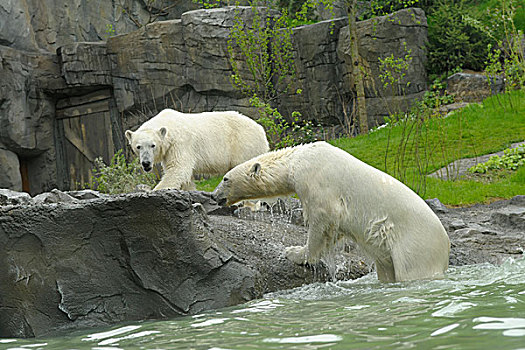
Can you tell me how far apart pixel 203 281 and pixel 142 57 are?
12355 mm

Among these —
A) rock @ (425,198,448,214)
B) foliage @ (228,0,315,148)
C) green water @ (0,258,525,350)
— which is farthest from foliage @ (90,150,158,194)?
green water @ (0,258,525,350)

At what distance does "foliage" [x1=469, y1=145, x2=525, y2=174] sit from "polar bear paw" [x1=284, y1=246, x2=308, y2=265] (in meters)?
5.58

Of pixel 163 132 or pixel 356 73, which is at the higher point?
pixel 356 73

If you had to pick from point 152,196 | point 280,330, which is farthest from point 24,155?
point 280,330

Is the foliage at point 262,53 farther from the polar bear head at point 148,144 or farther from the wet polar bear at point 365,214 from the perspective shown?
the wet polar bear at point 365,214

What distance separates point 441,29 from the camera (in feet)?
52.3

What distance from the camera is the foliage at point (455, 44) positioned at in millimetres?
15781

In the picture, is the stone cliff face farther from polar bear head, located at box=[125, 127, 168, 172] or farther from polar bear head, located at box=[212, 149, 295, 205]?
polar bear head, located at box=[212, 149, 295, 205]

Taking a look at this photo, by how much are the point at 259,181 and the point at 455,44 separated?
12.8m

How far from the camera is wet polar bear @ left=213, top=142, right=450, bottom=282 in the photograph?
4312mm

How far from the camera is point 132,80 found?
51.4 ft

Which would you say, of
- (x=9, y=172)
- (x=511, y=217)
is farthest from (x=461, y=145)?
(x=9, y=172)

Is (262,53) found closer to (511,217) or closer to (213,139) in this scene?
(213,139)

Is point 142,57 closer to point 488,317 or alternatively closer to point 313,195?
point 313,195
